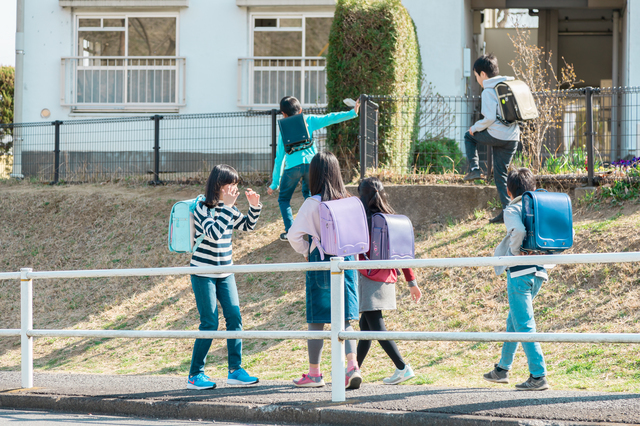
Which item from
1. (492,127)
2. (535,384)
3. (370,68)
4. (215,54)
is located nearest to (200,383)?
(535,384)

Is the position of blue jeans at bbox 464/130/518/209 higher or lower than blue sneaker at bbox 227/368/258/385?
higher

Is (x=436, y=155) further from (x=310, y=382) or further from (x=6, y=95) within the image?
(x=6, y=95)

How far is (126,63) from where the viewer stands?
16.3 metres

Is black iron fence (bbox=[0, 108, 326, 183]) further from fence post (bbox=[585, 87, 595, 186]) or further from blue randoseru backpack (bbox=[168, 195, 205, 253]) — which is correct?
blue randoseru backpack (bbox=[168, 195, 205, 253])

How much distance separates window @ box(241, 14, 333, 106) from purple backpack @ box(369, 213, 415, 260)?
1044 centimetres

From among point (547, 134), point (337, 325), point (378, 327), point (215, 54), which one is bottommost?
point (378, 327)

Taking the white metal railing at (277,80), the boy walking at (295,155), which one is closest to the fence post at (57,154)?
the white metal railing at (277,80)

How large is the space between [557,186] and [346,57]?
3.71 meters

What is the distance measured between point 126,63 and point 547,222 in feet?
43.7

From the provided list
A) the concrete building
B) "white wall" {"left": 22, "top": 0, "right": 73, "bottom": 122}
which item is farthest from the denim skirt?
"white wall" {"left": 22, "top": 0, "right": 73, "bottom": 122}

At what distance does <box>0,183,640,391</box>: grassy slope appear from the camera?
6.83m

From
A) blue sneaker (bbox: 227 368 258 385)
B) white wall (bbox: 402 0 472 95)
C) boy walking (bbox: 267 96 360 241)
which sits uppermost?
white wall (bbox: 402 0 472 95)

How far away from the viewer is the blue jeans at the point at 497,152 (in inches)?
320

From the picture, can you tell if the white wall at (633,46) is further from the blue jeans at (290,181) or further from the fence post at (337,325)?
the fence post at (337,325)
